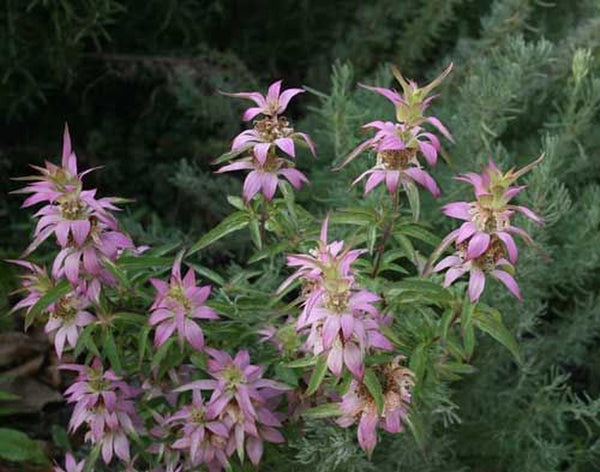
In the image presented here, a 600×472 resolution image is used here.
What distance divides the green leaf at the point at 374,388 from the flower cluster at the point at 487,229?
0.48 ft

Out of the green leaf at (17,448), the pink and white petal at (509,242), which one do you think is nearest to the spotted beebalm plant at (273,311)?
the pink and white petal at (509,242)

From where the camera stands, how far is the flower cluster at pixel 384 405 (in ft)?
4.36

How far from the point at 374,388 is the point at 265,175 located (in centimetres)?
31

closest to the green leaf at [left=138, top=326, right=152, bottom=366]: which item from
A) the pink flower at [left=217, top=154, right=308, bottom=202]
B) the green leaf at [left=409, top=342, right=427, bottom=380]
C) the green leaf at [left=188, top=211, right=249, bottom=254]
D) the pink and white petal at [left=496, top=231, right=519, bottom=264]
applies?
the green leaf at [left=188, top=211, right=249, bottom=254]

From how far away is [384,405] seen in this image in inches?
52.4

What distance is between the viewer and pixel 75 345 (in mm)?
1444

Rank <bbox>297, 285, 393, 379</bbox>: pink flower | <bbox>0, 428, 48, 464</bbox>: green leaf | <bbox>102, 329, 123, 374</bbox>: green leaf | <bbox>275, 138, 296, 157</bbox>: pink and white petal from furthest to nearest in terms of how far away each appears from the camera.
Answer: <bbox>0, 428, 48, 464</bbox>: green leaf
<bbox>102, 329, 123, 374</bbox>: green leaf
<bbox>275, 138, 296, 157</bbox>: pink and white petal
<bbox>297, 285, 393, 379</bbox>: pink flower

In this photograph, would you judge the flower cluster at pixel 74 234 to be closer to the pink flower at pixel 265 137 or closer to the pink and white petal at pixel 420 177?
the pink flower at pixel 265 137

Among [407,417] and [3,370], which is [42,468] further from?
[407,417]

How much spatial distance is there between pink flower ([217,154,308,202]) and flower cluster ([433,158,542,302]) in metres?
0.22

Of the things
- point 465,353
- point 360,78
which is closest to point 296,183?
point 465,353

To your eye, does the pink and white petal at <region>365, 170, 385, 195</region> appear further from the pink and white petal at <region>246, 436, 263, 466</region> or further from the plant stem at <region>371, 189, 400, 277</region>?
the pink and white petal at <region>246, 436, 263, 466</region>

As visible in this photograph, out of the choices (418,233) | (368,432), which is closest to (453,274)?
(418,233)

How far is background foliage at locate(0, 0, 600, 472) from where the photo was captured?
178cm
